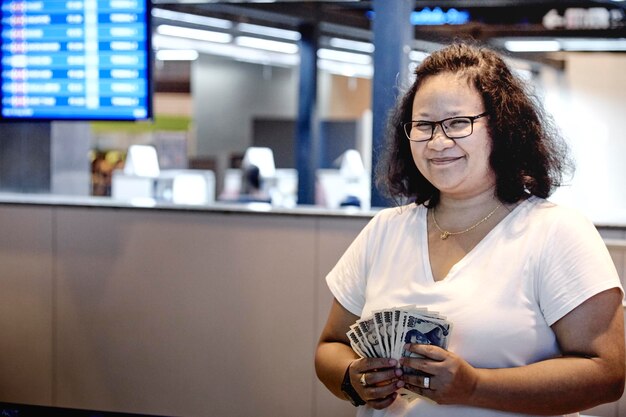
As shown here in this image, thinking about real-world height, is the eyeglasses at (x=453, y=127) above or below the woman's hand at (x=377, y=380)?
above

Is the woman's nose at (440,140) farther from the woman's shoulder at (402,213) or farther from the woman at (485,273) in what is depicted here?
the woman's shoulder at (402,213)

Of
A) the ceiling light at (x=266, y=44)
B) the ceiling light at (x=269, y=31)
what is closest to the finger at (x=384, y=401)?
the ceiling light at (x=269, y=31)

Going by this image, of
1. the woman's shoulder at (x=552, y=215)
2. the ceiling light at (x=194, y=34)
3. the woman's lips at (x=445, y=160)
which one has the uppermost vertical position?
the ceiling light at (x=194, y=34)

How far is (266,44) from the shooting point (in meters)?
11.7

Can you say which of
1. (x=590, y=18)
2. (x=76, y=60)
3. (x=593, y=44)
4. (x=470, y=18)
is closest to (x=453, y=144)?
(x=76, y=60)

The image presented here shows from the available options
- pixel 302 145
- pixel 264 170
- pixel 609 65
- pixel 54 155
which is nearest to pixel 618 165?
pixel 609 65

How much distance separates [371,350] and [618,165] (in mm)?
9731

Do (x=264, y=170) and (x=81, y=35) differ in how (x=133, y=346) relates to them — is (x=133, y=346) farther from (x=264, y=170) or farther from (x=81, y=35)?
(x=264, y=170)

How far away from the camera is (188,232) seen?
4.12 m

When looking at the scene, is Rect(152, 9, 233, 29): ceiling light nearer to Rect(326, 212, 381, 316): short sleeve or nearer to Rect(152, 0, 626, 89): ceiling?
Rect(152, 0, 626, 89): ceiling

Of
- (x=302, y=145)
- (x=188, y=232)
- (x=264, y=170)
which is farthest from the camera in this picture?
(x=264, y=170)

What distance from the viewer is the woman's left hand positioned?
5.91ft

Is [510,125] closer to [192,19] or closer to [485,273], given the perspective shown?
[485,273]

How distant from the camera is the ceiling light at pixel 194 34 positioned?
9.82 m
